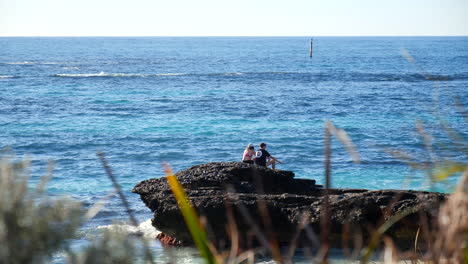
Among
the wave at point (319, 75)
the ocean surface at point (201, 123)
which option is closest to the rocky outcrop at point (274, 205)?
the ocean surface at point (201, 123)

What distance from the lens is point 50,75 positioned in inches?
2633

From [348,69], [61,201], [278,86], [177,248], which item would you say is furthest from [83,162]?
[348,69]

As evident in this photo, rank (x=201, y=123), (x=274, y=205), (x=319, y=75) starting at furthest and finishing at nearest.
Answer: (x=319, y=75)
(x=201, y=123)
(x=274, y=205)

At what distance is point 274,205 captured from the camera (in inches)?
475

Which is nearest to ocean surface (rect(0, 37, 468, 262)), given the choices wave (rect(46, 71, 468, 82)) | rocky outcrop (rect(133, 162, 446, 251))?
wave (rect(46, 71, 468, 82))

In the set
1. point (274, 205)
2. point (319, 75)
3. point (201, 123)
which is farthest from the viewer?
point (319, 75)

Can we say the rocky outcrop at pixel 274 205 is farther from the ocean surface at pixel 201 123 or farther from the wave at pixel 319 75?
the wave at pixel 319 75

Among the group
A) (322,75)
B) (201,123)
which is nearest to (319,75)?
(322,75)

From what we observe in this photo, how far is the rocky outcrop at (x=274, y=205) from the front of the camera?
1135cm

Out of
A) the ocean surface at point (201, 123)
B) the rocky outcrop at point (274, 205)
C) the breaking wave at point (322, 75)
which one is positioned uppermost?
the rocky outcrop at point (274, 205)

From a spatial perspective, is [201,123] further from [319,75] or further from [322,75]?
[322,75]

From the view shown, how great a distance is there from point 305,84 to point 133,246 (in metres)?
57.7

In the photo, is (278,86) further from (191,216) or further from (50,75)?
(191,216)

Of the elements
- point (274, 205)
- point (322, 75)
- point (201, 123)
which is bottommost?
point (322, 75)
